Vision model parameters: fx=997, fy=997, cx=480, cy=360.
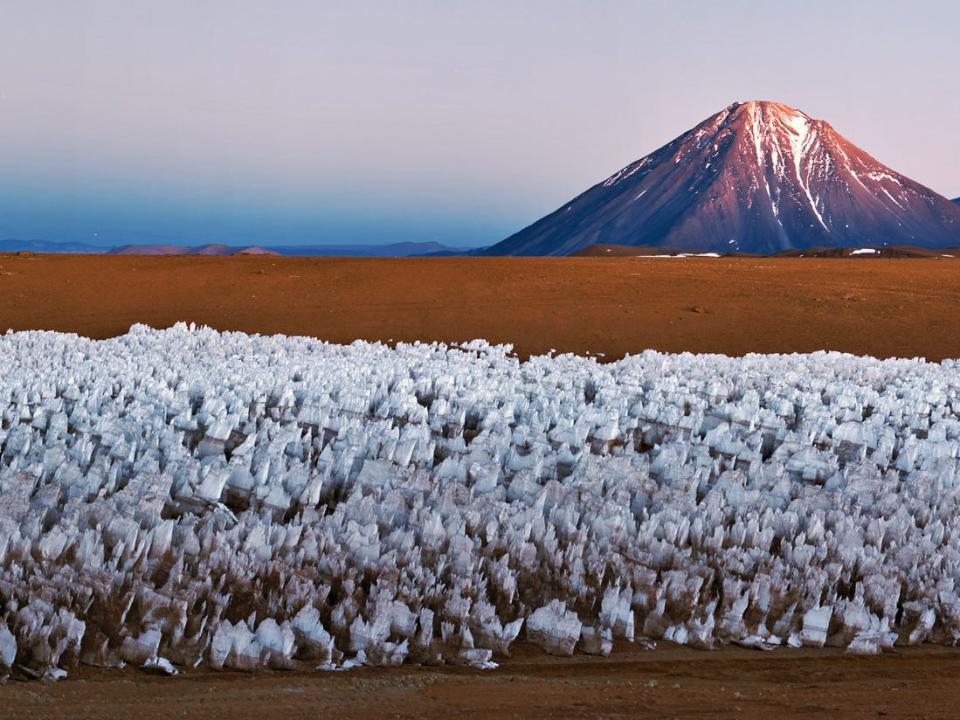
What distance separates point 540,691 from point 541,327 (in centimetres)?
1351

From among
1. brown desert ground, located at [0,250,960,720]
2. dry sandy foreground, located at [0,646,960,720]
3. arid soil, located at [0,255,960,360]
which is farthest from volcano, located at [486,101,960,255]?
dry sandy foreground, located at [0,646,960,720]

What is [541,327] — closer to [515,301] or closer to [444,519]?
[515,301]

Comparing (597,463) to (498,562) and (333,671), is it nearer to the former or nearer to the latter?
(498,562)

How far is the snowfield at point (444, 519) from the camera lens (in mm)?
4289

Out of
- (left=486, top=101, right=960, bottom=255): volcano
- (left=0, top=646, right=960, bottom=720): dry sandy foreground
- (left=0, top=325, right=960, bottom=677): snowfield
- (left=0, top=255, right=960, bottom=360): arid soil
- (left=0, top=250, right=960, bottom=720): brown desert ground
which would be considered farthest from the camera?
(left=486, top=101, right=960, bottom=255): volcano

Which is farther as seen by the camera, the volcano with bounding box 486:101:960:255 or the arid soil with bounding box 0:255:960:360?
the volcano with bounding box 486:101:960:255

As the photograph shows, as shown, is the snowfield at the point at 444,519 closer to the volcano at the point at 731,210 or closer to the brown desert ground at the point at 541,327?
the brown desert ground at the point at 541,327

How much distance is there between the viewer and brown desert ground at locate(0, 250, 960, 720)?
12.4ft

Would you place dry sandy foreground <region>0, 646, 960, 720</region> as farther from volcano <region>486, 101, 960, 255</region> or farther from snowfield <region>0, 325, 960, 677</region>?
volcano <region>486, 101, 960, 255</region>

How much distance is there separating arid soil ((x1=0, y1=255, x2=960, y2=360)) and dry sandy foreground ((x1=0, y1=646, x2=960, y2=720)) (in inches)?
419

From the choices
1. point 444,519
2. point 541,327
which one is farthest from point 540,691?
point 541,327

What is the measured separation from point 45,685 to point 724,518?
3.83m

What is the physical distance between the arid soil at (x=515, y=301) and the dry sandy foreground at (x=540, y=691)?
1064 cm

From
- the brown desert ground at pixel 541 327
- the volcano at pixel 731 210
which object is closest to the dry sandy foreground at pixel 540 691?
the brown desert ground at pixel 541 327
